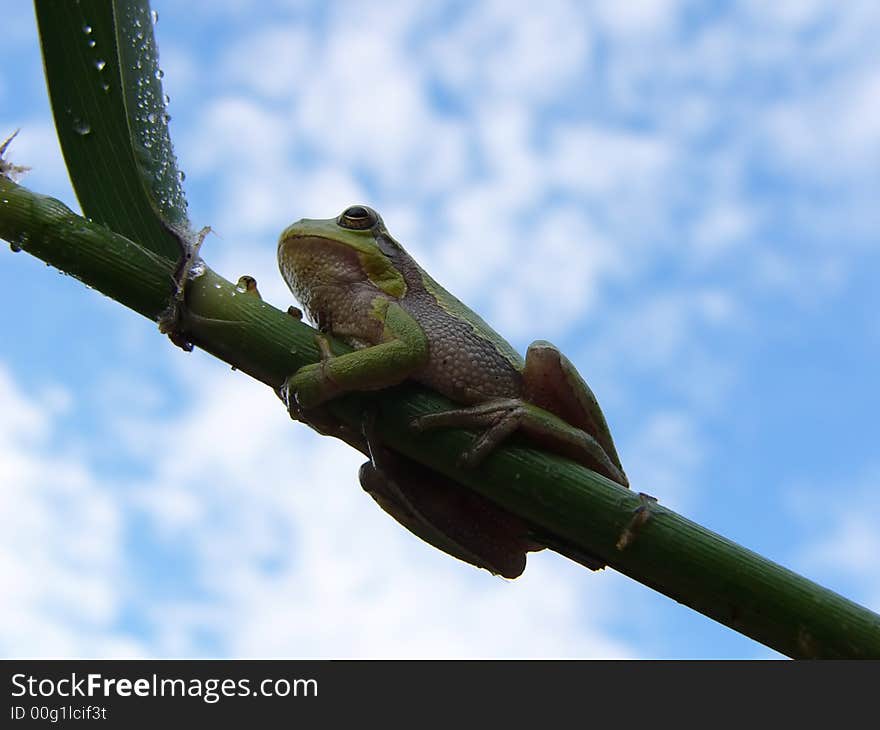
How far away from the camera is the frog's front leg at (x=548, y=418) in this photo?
2311 mm

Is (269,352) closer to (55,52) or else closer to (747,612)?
(55,52)

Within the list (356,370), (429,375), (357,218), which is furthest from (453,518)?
(357,218)

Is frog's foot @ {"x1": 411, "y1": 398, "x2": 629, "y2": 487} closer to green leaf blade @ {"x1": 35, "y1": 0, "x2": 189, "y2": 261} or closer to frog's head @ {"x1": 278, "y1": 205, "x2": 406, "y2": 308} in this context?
green leaf blade @ {"x1": 35, "y1": 0, "x2": 189, "y2": 261}

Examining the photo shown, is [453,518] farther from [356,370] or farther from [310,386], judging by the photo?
[310,386]

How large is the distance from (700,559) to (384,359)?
3.37ft

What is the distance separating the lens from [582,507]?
2053 mm

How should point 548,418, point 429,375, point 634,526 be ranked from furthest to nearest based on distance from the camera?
point 429,375
point 548,418
point 634,526

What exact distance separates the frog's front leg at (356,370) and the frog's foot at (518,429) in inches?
8.2

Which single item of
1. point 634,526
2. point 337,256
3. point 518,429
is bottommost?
point 634,526

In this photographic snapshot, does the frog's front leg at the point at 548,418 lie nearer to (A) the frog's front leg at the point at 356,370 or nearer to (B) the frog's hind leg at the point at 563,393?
(B) the frog's hind leg at the point at 563,393

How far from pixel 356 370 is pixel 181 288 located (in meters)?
0.52

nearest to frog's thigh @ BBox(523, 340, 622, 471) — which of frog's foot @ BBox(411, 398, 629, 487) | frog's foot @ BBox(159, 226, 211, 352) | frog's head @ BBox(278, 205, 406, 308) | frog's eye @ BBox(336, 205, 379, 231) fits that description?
frog's foot @ BBox(411, 398, 629, 487)

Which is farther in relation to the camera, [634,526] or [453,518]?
[453,518]

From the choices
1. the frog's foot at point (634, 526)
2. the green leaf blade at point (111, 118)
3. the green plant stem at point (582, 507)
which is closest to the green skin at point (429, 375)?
the green plant stem at point (582, 507)
